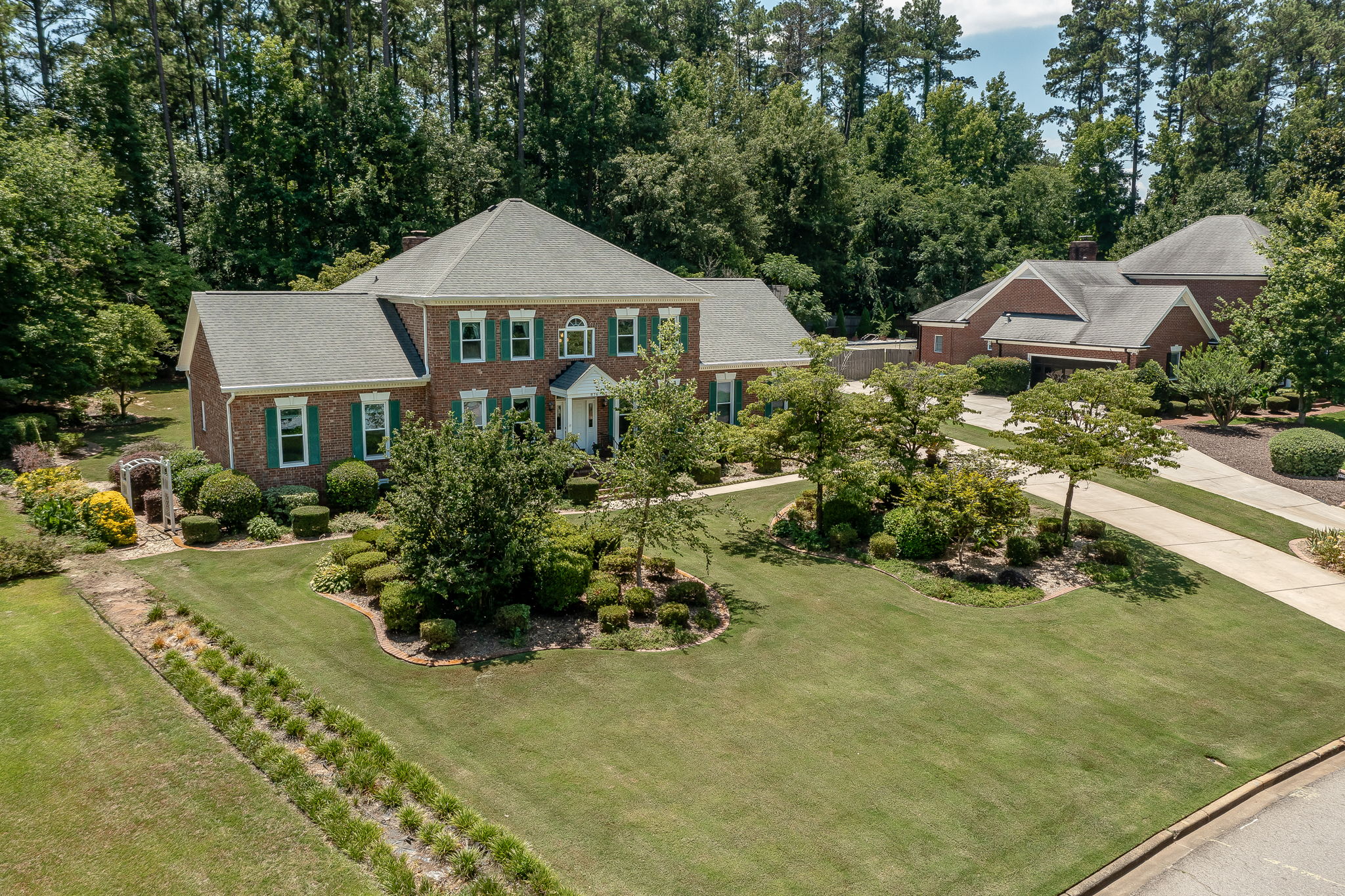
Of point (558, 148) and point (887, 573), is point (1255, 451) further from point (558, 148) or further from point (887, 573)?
point (558, 148)

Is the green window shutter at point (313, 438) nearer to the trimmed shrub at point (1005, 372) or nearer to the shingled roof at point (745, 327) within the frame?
the shingled roof at point (745, 327)

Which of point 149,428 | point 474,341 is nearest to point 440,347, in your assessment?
point 474,341

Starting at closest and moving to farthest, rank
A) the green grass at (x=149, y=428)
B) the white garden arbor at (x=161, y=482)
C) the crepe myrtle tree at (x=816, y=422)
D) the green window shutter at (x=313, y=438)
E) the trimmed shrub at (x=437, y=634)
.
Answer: the trimmed shrub at (x=437, y=634)
the white garden arbor at (x=161, y=482)
the crepe myrtle tree at (x=816, y=422)
the green window shutter at (x=313, y=438)
the green grass at (x=149, y=428)

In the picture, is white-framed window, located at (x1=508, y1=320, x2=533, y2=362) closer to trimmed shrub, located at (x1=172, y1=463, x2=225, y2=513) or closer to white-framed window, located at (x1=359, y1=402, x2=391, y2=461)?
white-framed window, located at (x1=359, y1=402, x2=391, y2=461)

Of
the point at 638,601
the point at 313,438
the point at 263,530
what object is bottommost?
the point at 638,601

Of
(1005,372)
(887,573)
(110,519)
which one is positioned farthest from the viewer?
(1005,372)

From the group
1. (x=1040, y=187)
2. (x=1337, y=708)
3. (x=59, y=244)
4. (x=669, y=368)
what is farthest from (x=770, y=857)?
(x=1040, y=187)

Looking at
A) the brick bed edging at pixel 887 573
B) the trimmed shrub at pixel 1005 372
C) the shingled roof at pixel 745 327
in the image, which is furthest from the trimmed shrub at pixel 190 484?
the trimmed shrub at pixel 1005 372
